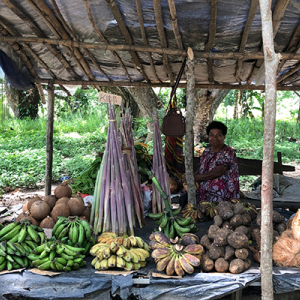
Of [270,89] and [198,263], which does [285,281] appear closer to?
[198,263]

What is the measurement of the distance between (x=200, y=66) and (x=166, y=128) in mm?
1334

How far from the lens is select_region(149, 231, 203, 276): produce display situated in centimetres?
205

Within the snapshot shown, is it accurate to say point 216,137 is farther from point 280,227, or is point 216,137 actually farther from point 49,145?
point 49,145

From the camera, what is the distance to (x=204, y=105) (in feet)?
25.6

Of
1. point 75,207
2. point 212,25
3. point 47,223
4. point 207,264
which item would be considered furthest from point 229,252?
point 212,25

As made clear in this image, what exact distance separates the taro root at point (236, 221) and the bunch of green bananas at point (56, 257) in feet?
3.90

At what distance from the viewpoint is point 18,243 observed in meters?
2.26

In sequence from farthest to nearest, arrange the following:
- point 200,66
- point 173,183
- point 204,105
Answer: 1. point 204,105
2. point 173,183
3. point 200,66

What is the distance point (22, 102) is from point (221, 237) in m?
12.0

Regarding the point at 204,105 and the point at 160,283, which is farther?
the point at 204,105

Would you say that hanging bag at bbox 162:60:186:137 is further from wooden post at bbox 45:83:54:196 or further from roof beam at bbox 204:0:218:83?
wooden post at bbox 45:83:54:196

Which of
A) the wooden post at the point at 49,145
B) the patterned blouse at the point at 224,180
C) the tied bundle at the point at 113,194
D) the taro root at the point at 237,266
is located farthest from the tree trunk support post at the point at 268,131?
the wooden post at the point at 49,145

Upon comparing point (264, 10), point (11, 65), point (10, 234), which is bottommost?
point (10, 234)

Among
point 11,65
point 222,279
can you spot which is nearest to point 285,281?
point 222,279
